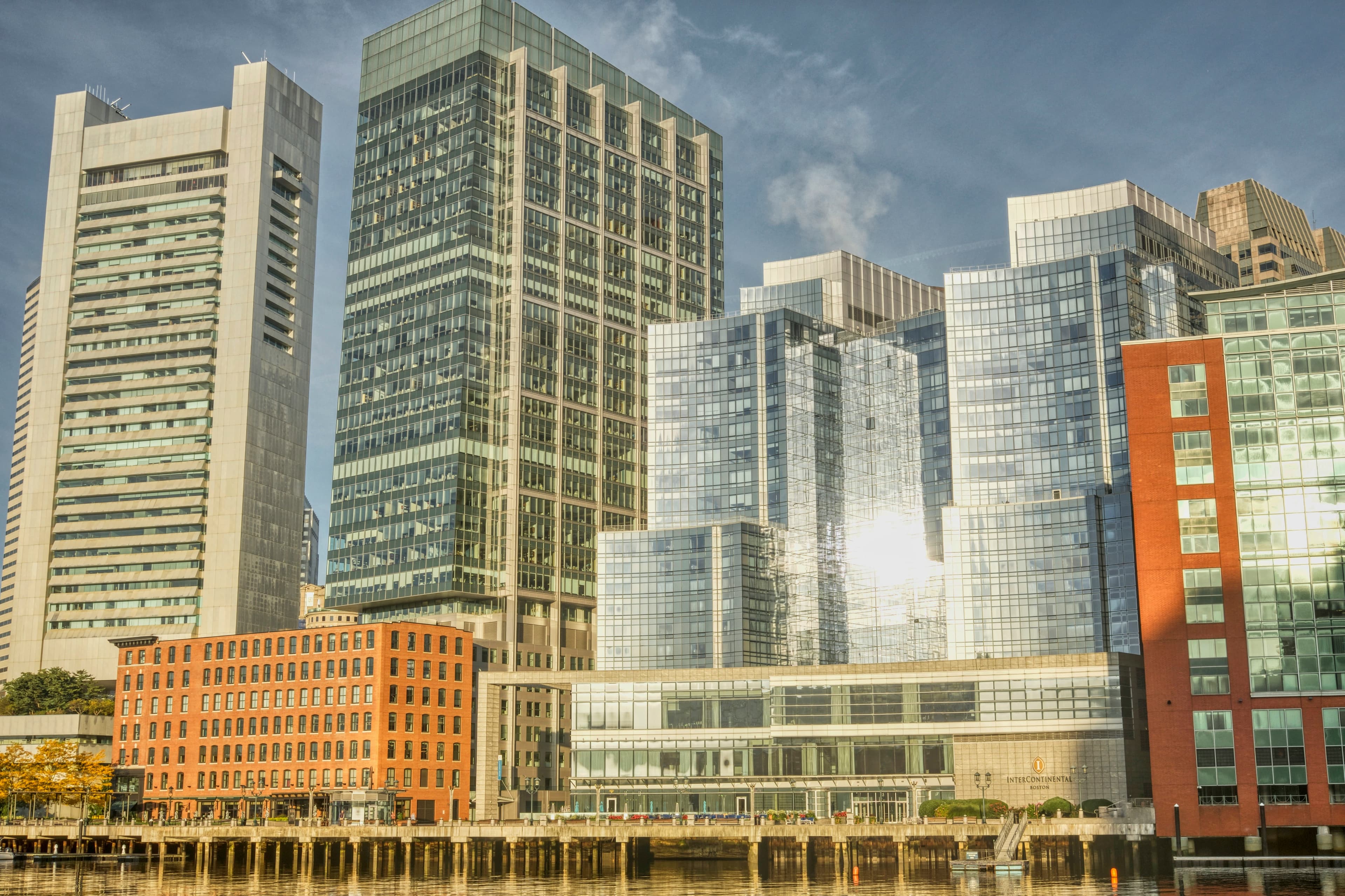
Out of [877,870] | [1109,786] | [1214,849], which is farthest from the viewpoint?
[1109,786]

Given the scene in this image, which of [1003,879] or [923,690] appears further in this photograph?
[923,690]

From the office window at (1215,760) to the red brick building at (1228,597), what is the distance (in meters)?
0.12

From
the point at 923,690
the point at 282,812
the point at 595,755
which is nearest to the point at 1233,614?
the point at 923,690

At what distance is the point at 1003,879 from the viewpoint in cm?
11644

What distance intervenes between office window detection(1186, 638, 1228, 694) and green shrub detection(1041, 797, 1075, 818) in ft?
77.5

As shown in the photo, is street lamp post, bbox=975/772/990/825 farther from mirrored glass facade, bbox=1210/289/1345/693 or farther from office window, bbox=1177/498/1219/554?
mirrored glass facade, bbox=1210/289/1345/693

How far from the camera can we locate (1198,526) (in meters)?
130

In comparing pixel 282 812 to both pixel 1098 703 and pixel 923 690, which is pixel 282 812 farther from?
pixel 1098 703

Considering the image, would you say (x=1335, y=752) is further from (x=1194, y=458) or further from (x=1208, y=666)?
(x=1194, y=458)

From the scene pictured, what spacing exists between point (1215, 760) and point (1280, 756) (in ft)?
18.0

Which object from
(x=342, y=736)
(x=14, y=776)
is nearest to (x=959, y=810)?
(x=342, y=736)

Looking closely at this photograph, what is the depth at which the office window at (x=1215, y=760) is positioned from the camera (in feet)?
410

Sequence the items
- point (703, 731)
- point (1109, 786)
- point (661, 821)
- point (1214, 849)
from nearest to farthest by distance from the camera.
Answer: point (1214, 849) → point (661, 821) → point (1109, 786) → point (703, 731)

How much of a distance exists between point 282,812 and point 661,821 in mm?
68694
